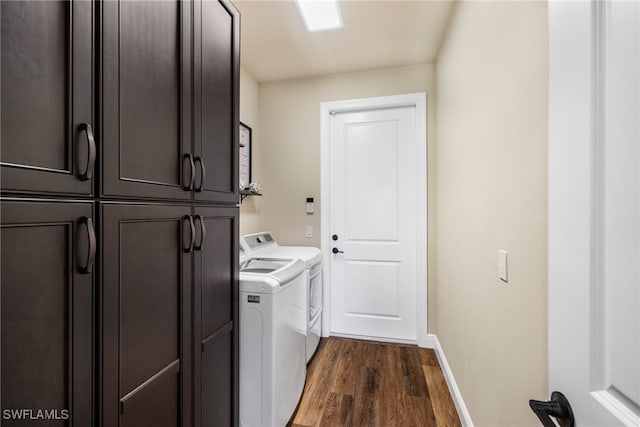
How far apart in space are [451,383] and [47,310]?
7.19ft

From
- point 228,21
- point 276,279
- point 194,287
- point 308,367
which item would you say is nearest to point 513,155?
point 276,279

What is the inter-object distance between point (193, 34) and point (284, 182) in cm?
186

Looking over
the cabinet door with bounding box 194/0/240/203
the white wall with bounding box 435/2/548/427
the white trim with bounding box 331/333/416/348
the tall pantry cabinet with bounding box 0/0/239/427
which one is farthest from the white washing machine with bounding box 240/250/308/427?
the white trim with bounding box 331/333/416/348

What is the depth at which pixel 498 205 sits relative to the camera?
47.5 inches

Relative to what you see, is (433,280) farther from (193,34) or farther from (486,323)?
(193,34)

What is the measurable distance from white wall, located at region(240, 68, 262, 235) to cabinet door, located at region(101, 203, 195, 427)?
1.55 metres

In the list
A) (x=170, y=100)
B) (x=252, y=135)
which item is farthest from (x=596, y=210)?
(x=252, y=135)

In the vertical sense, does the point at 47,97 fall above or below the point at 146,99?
below

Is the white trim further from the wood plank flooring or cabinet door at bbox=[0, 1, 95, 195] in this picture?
cabinet door at bbox=[0, 1, 95, 195]

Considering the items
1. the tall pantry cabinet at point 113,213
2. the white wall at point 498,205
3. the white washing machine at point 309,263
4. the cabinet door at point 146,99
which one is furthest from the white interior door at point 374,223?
the cabinet door at point 146,99

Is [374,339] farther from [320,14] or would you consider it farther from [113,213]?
[320,14]

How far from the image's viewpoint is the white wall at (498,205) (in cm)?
90

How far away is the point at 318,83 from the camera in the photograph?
2865 millimetres

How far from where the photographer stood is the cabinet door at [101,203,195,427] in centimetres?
80
